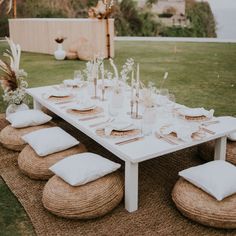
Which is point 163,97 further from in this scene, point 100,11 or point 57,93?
point 100,11

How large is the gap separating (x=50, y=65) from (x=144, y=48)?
Answer: 321 cm

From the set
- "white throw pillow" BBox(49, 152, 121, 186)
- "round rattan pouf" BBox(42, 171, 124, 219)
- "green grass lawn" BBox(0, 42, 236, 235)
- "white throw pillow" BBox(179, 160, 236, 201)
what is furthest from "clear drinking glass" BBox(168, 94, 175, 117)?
"green grass lawn" BBox(0, 42, 236, 235)

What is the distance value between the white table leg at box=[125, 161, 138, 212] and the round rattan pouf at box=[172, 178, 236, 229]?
30 centimetres

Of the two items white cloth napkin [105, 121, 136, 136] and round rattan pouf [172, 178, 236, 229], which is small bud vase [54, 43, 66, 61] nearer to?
white cloth napkin [105, 121, 136, 136]

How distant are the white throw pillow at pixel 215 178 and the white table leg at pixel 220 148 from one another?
444mm

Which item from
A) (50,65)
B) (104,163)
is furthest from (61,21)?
(104,163)

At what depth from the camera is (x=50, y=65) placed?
8742 mm

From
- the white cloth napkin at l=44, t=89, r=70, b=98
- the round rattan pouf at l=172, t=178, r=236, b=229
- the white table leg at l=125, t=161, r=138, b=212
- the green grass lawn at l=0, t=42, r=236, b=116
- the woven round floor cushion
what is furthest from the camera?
the green grass lawn at l=0, t=42, r=236, b=116

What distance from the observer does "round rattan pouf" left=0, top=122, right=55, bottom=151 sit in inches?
149

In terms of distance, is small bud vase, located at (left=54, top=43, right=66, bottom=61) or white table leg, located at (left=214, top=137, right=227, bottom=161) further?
small bud vase, located at (left=54, top=43, right=66, bottom=61)

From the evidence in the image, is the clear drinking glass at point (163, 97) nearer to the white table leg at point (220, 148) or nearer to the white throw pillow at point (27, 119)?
the white table leg at point (220, 148)

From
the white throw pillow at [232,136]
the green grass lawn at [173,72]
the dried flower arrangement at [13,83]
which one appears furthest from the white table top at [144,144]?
the dried flower arrangement at [13,83]

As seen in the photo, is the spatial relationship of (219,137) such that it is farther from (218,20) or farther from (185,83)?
(218,20)

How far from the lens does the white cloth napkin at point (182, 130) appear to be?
296 cm
